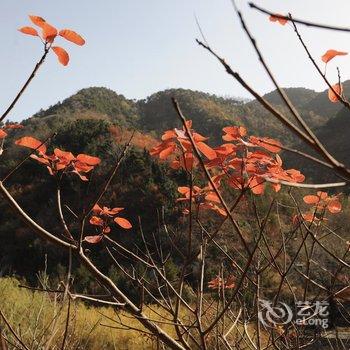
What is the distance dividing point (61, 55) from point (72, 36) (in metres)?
0.06

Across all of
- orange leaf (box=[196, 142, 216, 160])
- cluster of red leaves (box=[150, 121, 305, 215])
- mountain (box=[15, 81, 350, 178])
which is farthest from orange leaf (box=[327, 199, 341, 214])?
mountain (box=[15, 81, 350, 178])

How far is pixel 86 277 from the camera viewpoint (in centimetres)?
759

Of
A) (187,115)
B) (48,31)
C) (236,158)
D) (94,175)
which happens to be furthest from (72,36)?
(187,115)

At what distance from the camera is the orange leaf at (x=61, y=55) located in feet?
3.07

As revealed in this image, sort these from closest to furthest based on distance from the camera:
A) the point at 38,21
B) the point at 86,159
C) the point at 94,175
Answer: the point at 38,21
the point at 86,159
the point at 94,175

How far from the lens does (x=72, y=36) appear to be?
35.6 inches

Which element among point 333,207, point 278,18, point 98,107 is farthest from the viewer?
point 98,107

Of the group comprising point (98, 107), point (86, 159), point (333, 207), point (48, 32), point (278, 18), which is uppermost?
point (98, 107)

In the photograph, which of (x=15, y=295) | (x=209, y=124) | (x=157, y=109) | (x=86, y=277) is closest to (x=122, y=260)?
(x=86, y=277)

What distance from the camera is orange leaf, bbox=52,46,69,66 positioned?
94 cm

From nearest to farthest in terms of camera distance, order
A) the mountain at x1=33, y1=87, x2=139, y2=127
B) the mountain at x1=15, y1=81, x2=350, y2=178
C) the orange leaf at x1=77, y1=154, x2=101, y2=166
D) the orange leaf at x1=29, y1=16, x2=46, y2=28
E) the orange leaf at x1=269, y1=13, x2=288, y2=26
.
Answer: the orange leaf at x1=269, y1=13, x2=288, y2=26, the orange leaf at x1=29, y1=16, x2=46, y2=28, the orange leaf at x1=77, y1=154, x2=101, y2=166, the mountain at x1=15, y1=81, x2=350, y2=178, the mountain at x1=33, y1=87, x2=139, y2=127

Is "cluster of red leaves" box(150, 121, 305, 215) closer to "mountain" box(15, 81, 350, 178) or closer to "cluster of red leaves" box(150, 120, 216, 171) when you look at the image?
"cluster of red leaves" box(150, 120, 216, 171)

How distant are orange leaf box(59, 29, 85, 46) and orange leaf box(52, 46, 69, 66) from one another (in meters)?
0.04

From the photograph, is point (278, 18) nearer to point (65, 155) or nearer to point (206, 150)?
point (206, 150)
